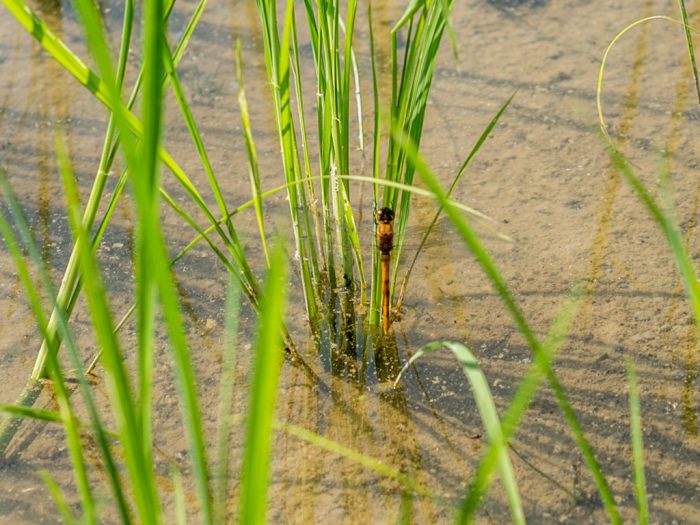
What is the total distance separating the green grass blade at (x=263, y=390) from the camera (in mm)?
635

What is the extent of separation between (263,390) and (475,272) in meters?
1.35

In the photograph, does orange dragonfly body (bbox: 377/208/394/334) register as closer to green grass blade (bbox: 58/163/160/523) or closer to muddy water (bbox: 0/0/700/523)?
muddy water (bbox: 0/0/700/523)

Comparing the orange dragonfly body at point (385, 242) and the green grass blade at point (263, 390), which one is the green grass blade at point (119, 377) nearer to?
the green grass blade at point (263, 390)

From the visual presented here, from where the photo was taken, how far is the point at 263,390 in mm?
661

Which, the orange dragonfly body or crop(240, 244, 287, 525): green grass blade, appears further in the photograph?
the orange dragonfly body

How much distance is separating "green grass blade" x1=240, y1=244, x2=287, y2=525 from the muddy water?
2.61 ft

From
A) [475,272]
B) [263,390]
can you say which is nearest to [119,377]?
[263,390]

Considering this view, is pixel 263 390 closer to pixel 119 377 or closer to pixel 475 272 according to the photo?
pixel 119 377

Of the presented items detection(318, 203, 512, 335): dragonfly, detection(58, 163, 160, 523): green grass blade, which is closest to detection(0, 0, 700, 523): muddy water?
detection(318, 203, 512, 335): dragonfly

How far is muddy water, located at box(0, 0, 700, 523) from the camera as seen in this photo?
156 centimetres

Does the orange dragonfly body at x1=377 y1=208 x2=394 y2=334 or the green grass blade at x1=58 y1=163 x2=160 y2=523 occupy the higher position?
the green grass blade at x1=58 y1=163 x2=160 y2=523

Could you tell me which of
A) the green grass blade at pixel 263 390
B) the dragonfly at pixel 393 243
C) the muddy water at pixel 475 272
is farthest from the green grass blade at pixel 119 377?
the dragonfly at pixel 393 243

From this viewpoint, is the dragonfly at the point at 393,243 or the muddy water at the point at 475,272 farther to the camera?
the dragonfly at the point at 393,243

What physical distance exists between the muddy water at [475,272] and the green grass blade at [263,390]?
79 centimetres
